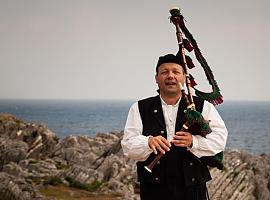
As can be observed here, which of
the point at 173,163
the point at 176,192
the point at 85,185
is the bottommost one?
the point at 85,185

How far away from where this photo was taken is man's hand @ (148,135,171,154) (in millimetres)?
2389

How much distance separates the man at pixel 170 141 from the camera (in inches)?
98.9

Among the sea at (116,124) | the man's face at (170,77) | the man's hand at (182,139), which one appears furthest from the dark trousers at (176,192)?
the sea at (116,124)

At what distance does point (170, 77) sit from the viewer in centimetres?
258

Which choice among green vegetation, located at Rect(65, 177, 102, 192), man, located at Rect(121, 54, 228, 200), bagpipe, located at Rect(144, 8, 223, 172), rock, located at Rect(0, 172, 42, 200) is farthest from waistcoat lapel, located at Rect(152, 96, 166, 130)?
green vegetation, located at Rect(65, 177, 102, 192)

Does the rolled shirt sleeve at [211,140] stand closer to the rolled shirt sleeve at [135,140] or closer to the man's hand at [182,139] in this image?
the man's hand at [182,139]

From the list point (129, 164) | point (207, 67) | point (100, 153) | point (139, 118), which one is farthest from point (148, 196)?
point (100, 153)

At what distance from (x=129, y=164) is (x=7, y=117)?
6.70 meters

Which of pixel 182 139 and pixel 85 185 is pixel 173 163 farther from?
pixel 85 185

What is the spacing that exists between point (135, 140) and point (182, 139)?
27 cm

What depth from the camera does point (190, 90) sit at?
261 centimetres

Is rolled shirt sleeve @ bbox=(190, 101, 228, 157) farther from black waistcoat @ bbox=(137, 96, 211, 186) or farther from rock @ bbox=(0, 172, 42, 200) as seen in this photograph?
rock @ bbox=(0, 172, 42, 200)

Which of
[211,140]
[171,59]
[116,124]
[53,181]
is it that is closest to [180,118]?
[211,140]

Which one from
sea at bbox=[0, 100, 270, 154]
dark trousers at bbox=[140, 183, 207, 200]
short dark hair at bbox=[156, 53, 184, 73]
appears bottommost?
sea at bbox=[0, 100, 270, 154]
